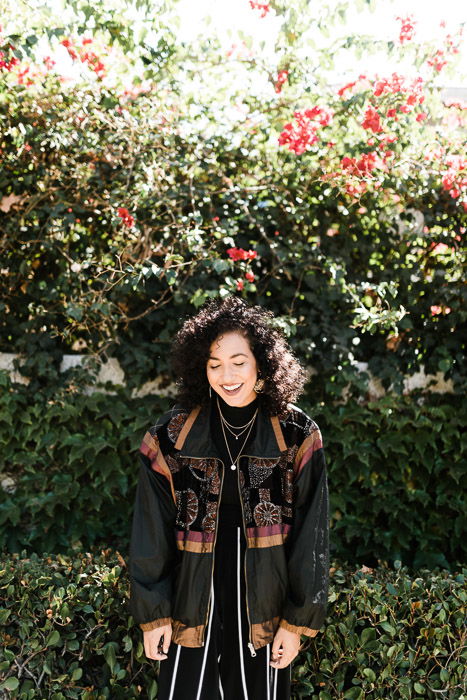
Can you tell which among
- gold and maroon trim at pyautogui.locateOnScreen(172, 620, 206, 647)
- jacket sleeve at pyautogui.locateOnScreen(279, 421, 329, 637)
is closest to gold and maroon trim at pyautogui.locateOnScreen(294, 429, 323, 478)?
jacket sleeve at pyautogui.locateOnScreen(279, 421, 329, 637)

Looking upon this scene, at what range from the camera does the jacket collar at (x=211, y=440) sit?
87.2 inches

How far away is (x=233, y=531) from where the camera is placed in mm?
2230

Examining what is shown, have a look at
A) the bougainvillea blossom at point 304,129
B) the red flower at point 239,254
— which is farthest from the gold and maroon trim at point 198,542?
the bougainvillea blossom at point 304,129

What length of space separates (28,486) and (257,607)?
174cm

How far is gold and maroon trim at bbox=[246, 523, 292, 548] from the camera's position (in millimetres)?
2162

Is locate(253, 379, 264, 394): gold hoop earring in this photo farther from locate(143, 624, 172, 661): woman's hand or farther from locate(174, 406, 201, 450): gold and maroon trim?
locate(143, 624, 172, 661): woman's hand

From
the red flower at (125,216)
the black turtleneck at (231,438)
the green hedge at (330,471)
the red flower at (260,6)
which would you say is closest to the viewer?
the black turtleneck at (231,438)

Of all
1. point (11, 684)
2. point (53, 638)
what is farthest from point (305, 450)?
point (11, 684)

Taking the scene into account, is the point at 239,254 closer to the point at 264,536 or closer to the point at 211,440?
the point at 211,440

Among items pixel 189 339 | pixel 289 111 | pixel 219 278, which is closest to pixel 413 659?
pixel 189 339

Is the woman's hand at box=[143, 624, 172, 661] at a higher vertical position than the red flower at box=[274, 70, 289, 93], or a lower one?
lower

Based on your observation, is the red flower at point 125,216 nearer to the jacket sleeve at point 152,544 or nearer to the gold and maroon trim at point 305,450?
the jacket sleeve at point 152,544

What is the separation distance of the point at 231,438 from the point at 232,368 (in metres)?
0.25

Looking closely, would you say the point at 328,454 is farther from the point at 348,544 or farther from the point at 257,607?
the point at 257,607
